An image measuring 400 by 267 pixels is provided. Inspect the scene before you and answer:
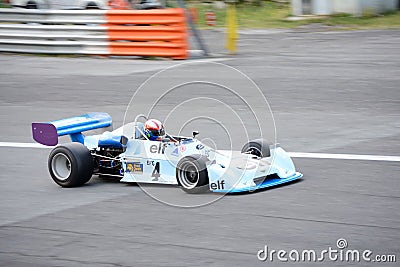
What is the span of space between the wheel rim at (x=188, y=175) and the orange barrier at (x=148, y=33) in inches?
395

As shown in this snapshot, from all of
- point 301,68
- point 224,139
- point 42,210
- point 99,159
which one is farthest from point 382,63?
point 42,210

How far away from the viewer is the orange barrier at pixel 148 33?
1764cm

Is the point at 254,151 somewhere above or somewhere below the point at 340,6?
below

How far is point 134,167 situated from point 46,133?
1198 millimetres

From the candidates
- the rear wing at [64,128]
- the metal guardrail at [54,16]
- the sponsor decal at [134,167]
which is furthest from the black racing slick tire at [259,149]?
the metal guardrail at [54,16]

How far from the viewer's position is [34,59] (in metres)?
18.9

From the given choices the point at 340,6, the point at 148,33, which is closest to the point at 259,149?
the point at 148,33

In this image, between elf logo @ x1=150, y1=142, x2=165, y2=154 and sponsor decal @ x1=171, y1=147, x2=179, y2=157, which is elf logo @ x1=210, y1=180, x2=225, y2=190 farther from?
elf logo @ x1=150, y1=142, x2=165, y2=154

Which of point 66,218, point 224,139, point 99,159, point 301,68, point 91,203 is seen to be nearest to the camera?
point 66,218

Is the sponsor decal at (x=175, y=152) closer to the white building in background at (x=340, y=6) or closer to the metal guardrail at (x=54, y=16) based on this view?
the metal guardrail at (x=54, y=16)

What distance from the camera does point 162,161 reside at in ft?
26.2

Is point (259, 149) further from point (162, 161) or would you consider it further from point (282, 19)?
point (282, 19)

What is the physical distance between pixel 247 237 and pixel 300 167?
2.75 metres

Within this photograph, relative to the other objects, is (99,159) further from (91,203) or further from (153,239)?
(153,239)
